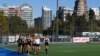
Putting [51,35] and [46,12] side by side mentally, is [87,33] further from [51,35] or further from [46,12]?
[46,12]

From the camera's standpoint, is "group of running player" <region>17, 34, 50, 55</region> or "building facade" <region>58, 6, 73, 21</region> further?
"building facade" <region>58, 6, 73, 21</region>

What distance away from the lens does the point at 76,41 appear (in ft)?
215

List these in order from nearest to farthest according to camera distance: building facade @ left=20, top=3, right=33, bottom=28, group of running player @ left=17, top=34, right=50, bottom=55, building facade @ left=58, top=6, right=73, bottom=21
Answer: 1. group of running player @ left=17, top=34, right=50, bottom=55
2. building facade @ left=58, top=6, right=73, bottom=21
3. building facade @ left=20, top=3, right=33, bottom=28

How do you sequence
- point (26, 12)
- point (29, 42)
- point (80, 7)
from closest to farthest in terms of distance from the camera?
point (29, 42) < point (80, 7) < point (26, 12)

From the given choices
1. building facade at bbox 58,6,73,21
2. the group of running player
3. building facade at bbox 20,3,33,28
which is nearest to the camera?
the group of running player

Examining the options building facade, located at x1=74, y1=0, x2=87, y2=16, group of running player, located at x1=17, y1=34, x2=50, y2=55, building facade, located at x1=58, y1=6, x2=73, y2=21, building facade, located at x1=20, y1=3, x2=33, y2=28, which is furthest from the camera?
building facade, located at x1=20, y1=3, x2=33, y2=28

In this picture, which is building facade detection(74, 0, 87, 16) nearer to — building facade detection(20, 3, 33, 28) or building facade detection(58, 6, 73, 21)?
building facade detection(58, 6, 73, 21)

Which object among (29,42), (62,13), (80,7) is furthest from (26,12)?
(29,42)

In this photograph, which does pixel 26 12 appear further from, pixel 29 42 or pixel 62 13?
pixel 29 42

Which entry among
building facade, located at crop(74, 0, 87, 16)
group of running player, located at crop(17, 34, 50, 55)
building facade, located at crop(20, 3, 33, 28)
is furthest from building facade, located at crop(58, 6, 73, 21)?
group of running player, located at crop(17, 34, 50, 55)

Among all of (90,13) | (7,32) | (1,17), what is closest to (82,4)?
(90,13)

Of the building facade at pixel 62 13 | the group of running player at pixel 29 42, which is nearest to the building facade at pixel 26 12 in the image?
the building facade at pixel 62 13

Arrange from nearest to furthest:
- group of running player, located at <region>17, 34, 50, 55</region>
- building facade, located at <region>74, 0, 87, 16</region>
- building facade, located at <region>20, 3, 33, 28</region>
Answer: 1. group of running player, located at <region>17, 34, 50, 55</region>
2. building facade, located at <region>74, 0, 87, 16</region>
3. building facade, located at <region>20, 3, 33, 28</region>

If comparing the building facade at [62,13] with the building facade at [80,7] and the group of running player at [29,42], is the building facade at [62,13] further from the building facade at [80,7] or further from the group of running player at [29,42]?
the group of running player at [29,42]
